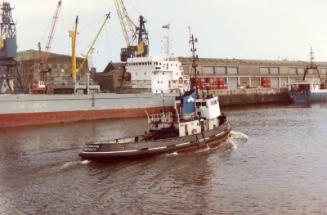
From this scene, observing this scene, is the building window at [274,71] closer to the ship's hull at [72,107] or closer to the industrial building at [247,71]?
the industrial building at [247,71]

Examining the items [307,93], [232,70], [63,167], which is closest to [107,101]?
[63,167]

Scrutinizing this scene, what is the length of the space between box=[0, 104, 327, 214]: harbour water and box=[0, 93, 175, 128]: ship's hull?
13617mm

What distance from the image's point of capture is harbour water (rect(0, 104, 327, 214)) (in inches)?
758

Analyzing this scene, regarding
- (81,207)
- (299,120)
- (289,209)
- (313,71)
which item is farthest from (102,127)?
(313,71)

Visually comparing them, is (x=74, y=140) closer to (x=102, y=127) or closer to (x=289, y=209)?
(x=102, y=127)

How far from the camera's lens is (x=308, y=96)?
88.8 m

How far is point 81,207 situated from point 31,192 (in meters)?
3.74

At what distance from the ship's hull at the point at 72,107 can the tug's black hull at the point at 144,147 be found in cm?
2399

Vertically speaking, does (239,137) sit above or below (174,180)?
above

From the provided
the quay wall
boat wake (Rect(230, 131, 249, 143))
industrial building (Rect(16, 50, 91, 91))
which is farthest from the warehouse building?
boat wake (Rect(230, 131, 249, 143))

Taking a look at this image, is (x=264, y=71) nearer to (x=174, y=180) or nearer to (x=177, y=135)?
(x=177, y=135)

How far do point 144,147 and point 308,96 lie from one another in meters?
68.2

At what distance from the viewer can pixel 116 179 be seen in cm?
2367

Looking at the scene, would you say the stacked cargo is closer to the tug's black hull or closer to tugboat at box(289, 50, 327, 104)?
tugboat at box(289, 50, 327, 104)
